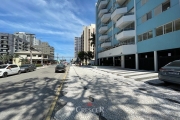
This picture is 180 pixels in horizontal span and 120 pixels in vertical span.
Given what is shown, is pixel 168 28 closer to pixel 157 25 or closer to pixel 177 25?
pixel 177 25

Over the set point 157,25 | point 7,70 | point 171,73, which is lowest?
point 7,70

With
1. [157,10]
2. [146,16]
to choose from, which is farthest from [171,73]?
[146,16]

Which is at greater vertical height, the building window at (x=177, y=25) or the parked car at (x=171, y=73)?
the building window at (x=177, y=25)

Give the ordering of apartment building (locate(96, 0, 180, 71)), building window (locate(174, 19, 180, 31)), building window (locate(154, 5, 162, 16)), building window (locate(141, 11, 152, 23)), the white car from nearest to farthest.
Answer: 1. building window (locate(174, 19, 180, 31))
2. apartment building (locate(96, 0, 180, 71))
3. the white car
4. building window (locate(154, 5, 162, 16))
5. building window (locate(141, 11, 152, 23))

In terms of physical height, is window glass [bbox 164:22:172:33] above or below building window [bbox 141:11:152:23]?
below

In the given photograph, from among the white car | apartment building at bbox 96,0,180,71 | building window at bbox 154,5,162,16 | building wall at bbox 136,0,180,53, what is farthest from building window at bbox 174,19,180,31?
the white car

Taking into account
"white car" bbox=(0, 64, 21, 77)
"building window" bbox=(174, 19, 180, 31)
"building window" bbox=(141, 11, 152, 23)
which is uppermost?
"building window" bbox=(141, 11, 152, 23)

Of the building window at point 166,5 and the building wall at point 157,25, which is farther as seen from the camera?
the building window at point 166,5

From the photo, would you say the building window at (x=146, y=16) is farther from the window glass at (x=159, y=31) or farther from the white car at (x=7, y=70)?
the white car at (x=7, y=70)

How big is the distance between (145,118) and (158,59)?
53.3ft

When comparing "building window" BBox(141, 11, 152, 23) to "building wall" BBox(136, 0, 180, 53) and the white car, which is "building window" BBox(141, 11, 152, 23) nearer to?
"building wall" BBox(136, 0, 180, 53)

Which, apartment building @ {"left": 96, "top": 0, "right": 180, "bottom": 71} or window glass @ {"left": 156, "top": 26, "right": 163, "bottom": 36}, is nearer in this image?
apartment building @ {"left": 96, "top": 0, "right": 180, "bottom": 71}

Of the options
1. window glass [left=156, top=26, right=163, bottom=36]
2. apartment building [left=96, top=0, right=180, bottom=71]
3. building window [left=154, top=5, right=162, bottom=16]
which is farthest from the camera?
building window [left=154, top=5, right=162, bottom=16]

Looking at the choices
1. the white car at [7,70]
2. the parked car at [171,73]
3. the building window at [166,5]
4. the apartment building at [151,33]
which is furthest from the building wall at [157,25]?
the white car at [7,70]
